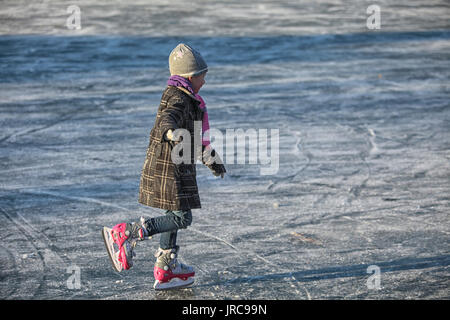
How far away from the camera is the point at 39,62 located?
48.4 ft

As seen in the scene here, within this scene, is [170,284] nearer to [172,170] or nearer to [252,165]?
[172,170]

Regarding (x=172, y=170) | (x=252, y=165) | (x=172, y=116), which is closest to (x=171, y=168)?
(x=172, y=170)

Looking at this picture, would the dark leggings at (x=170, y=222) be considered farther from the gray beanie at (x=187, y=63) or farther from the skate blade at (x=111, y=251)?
the gray beanie at (x=187, y=63)

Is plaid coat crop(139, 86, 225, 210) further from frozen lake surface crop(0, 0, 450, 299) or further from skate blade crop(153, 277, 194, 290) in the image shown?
frozen lake surface crop(0, 0, 450, 299)

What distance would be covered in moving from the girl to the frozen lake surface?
1.25 ft

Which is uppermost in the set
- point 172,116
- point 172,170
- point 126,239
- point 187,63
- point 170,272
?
point 187,63

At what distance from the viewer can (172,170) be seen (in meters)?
5.09

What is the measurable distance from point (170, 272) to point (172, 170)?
835mm

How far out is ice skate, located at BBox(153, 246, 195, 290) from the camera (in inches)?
210

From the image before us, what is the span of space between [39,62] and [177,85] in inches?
408

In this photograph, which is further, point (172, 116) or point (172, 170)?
point (172, 170)

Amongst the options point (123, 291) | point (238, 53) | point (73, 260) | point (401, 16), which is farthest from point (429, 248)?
point (401, 16)

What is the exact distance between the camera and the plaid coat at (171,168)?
5062 mm

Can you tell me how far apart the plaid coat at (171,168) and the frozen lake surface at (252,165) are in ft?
2.53
